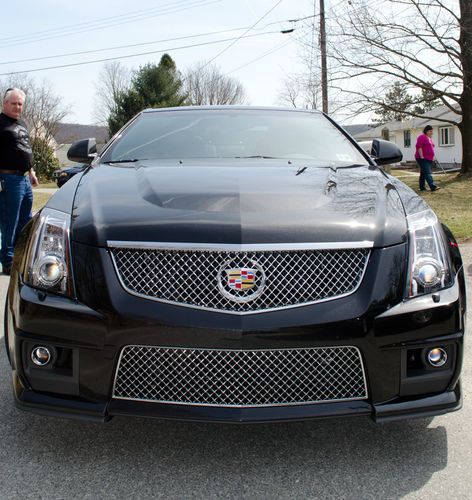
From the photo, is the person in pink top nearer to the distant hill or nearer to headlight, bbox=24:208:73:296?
→ headlight, bbox=24:208:73:296

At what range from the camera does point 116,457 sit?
7.72 ft

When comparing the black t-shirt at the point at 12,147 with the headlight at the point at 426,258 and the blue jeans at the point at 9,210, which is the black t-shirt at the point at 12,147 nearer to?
the blue jeans at the point at 9,210

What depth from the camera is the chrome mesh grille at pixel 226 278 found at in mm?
2109

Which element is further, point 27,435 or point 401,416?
point 27,435

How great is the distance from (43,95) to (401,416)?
51.2 meters

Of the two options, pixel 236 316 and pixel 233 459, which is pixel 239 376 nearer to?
pixel 236 316

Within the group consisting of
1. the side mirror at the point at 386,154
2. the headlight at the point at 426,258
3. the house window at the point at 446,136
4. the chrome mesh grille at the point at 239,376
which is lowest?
the house window at the point at 446,136

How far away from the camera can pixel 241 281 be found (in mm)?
2107

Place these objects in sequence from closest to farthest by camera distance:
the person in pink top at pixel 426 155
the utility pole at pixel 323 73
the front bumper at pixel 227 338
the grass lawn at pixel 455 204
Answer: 1. the front bumper at pixel 227 338
2. the grass lawn at pixel 455 204
3. the person in pink top at pixel 426 155
4. the utility pole at pixel 323 73

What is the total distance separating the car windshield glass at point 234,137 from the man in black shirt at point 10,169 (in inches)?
103

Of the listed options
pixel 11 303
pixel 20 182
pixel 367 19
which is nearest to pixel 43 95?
pixel 367 19

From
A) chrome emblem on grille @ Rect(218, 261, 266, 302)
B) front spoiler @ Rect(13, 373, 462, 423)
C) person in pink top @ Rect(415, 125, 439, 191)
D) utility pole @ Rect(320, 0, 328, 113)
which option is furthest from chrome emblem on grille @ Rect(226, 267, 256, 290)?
utility pole @ Rect(320, 0, 328, 113)

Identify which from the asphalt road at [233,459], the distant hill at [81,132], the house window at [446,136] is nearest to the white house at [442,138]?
the house window at [446,136]

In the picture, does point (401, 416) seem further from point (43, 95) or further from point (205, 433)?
point (43, 95)
